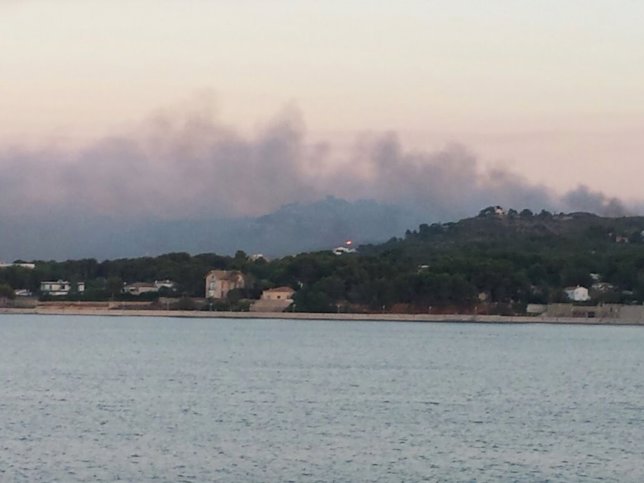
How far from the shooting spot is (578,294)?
523ft

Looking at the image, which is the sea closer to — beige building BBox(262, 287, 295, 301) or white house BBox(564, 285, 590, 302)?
white house BBox(564, 285, 590, 302)

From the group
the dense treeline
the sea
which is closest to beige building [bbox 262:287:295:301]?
the dense treeline

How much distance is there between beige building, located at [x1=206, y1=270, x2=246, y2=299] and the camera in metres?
170

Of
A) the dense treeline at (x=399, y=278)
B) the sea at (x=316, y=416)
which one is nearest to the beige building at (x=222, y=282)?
the dense treeline at (x=399, y=278)

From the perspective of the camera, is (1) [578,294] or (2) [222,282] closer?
(1) [578,294]

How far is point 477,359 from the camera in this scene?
8319 centimetres

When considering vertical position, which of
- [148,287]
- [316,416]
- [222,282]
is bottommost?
[316,416]

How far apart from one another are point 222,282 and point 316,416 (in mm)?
125217

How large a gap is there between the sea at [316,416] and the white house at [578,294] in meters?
70.1

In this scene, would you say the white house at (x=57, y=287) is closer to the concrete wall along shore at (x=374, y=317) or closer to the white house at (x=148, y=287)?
the white house at (x=148, y=287)

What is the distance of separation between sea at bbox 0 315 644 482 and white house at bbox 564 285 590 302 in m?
70.1

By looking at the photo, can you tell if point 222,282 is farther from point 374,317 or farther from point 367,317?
point 374,317

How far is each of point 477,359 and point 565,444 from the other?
43291mm

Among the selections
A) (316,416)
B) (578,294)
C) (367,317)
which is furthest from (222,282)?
(316,416)
